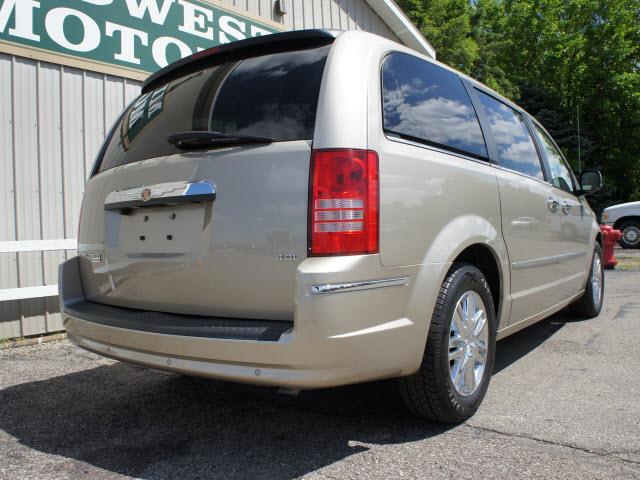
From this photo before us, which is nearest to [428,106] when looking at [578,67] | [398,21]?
[398,21]

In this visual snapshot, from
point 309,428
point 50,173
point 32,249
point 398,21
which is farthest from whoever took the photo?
point 398,21

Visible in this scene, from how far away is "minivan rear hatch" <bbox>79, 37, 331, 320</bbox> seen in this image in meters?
2.19

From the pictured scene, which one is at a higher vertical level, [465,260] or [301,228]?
[301,228]

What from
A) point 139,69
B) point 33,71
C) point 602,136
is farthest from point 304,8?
point 602,136

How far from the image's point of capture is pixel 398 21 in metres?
9.22

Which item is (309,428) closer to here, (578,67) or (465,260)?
(465,260)

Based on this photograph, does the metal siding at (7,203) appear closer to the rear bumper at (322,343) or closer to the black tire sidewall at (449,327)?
the rear bumper at (322,343)

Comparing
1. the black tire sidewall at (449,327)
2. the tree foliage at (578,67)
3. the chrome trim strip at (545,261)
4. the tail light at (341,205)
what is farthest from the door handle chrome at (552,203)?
the tree foliage at (578,67)

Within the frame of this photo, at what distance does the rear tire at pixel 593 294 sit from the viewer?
5.22m

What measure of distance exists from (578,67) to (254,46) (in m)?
31.7

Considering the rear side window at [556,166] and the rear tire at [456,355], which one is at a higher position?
the rear side window at [556,166]

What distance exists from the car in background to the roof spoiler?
584 inches

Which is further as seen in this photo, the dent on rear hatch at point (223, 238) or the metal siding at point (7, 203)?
the metal siding at point (7, 203)

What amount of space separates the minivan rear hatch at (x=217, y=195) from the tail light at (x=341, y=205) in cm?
5
